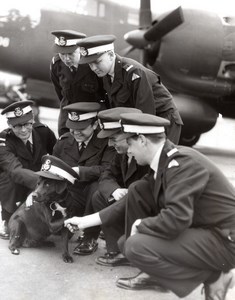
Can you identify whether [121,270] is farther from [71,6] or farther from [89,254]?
[71,6]

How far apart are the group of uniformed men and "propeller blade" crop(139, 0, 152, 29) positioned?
497cm

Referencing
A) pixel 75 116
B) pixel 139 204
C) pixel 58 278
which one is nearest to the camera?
pixel 139 204

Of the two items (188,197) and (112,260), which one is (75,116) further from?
(188,197)

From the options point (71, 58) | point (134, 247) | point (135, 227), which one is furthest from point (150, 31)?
point (134, 247)

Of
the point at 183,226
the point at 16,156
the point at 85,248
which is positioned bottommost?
the point at 85,248

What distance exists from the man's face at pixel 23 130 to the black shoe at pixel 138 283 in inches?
68.5

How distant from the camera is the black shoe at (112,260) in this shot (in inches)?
150

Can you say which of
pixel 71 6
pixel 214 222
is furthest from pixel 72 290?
pixel 71 6

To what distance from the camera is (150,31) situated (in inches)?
349

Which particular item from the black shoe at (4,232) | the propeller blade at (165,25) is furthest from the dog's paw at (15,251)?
the propeller blade at (165,25)

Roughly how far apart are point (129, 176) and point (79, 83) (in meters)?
1.34

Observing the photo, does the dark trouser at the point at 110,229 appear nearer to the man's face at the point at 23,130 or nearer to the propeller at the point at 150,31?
the man's face at the point at 23,130

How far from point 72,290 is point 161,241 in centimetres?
90

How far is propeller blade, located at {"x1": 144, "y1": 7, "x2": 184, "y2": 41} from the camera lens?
840 centimetres
